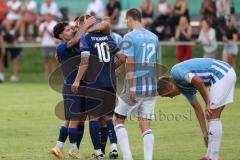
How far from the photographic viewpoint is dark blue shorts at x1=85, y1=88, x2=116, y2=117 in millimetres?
12406

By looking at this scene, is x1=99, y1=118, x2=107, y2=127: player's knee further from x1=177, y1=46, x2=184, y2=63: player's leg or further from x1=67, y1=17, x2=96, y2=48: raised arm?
x1=177, y1=46, x2=184, y2=63: player's leg

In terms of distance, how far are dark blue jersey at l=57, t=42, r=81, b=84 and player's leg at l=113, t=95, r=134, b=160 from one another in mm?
1168

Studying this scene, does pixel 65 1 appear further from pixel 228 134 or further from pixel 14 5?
pixel 228 134

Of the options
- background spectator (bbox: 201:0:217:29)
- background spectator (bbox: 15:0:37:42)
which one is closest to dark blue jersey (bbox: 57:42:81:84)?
background spectator (bbox: 201:0:217:29)

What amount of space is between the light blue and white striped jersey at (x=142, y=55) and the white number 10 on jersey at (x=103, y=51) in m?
0.36

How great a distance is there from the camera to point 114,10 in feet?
93.5

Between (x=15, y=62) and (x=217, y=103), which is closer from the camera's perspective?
(x=217, y=103)

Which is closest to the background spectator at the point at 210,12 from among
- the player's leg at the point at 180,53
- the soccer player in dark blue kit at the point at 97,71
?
the player's leg at the point at 180,53

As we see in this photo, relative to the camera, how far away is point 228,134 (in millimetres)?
15359

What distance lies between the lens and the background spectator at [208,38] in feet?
85.3

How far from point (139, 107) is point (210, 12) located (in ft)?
49.5

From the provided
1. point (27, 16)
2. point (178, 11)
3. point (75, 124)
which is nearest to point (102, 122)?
point (75, 124)

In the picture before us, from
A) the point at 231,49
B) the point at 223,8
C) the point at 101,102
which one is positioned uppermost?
the point at 101,102

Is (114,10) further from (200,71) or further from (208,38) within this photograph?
(200,71)
